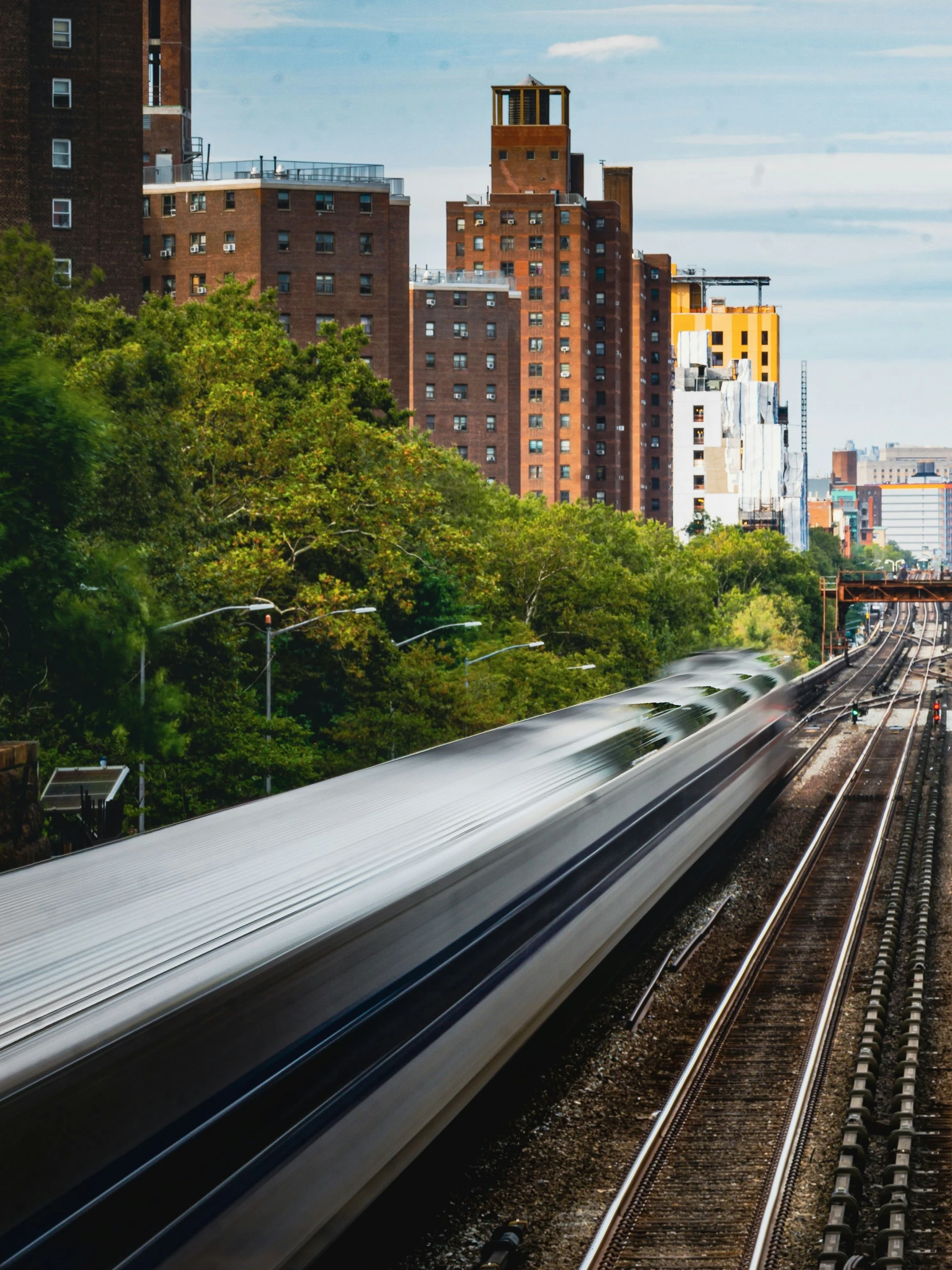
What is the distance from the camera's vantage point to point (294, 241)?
95750mm

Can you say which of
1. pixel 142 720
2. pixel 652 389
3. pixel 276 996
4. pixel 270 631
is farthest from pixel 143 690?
pixel 652 389

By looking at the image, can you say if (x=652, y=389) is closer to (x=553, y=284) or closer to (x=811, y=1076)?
(x=553, y=284)

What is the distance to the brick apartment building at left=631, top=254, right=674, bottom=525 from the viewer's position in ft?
554

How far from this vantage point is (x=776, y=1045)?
20484 mm

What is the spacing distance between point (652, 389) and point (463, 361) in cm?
4814

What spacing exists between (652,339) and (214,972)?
167 metres

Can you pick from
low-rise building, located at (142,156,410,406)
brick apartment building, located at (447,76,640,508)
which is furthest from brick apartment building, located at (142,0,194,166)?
brick apartment building, located at (447,76,640,508)

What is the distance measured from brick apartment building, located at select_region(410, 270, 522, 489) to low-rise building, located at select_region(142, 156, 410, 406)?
2958cm

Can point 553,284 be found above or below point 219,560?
above

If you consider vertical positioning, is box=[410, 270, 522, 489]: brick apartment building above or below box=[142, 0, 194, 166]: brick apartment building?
below

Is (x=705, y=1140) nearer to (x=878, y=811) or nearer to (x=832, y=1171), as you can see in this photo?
(x=832, y=1171)

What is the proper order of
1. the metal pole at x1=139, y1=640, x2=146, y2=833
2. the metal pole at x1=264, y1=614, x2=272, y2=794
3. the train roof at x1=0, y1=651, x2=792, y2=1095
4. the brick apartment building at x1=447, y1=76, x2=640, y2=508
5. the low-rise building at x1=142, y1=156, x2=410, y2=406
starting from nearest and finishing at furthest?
1. the train roof at x1=0, y1=651, x2=792, y2=1095
2. the metal pole at x1=139, y1=640, x2=146, y2=833
3. the metal pole at x1=264, y1=614, x2=272, y2=794
4. the low-rise building at x1=142, y1=156, x2=410, y2=406
5. the brick apartment building at x1=447, y1=76, x2=640, y2=508

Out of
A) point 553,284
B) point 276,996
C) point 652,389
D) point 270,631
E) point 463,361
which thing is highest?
point 553,284

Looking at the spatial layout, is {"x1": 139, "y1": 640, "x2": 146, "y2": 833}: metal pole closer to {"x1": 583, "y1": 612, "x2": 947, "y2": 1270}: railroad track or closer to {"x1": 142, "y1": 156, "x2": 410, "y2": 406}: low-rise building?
{"x1": 583, "y1": 612, "x2": 947, "y2": 1270}: railroad track
